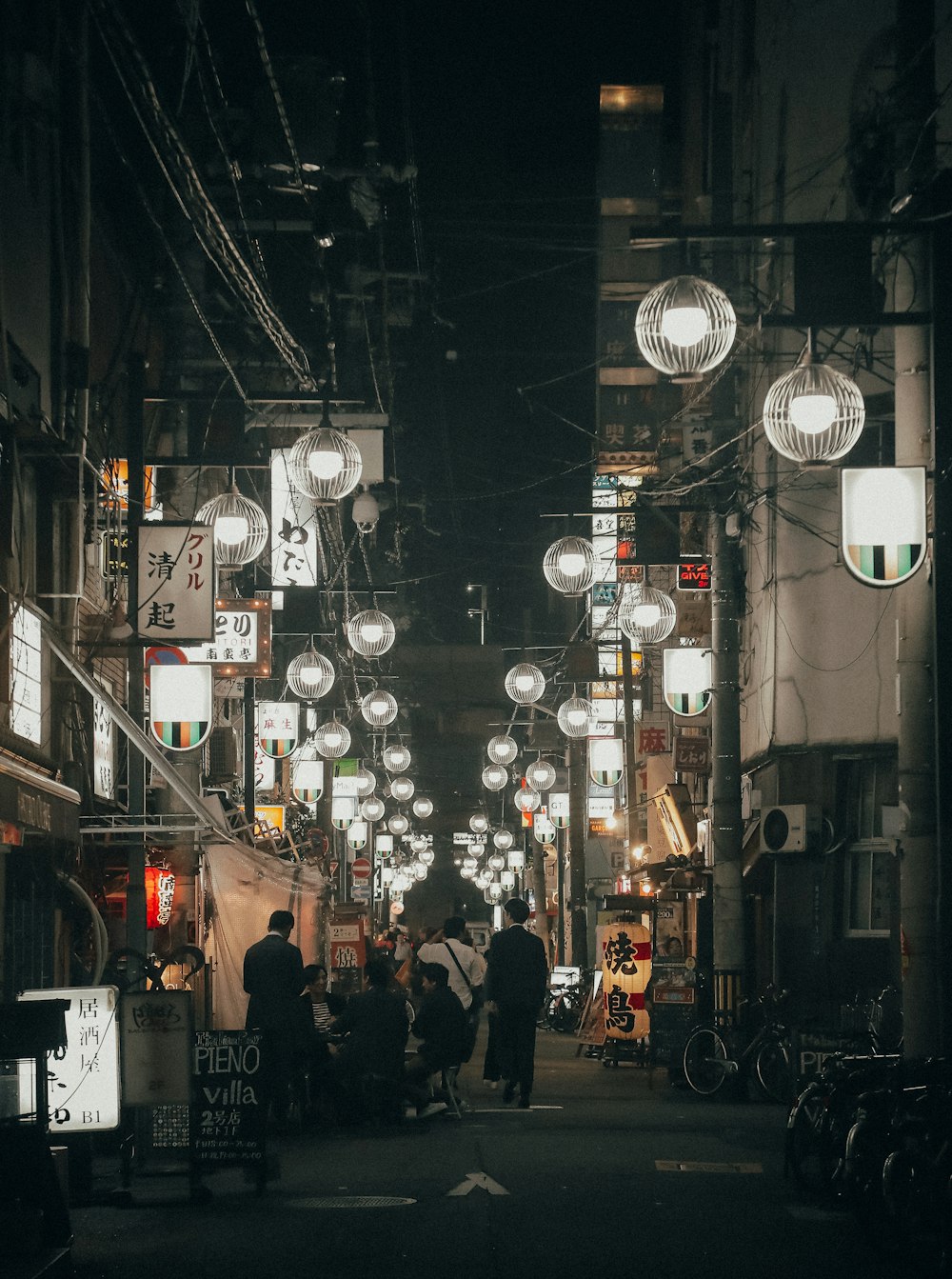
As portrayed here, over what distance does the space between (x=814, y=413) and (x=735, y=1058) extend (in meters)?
11.5

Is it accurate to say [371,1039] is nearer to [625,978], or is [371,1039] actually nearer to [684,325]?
[684,325]

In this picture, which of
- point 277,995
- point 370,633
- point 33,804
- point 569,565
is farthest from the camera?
point 370,633

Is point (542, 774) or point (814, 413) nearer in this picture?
point (814, 413)

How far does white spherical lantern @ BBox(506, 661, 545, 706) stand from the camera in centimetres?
3216

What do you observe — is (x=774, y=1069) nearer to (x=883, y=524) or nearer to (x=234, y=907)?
(x=883, y=524)

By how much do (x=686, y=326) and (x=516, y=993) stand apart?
30.9 feet

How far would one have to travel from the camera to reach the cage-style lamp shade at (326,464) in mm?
14656

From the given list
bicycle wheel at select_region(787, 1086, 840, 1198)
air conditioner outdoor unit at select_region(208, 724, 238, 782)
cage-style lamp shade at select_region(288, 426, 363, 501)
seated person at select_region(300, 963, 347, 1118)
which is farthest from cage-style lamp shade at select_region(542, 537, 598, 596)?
bicycle wheel at select_region(787, 1086, 840, 1198)

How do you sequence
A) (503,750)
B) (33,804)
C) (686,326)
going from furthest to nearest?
(503,750) → (33,804) → (686,326)

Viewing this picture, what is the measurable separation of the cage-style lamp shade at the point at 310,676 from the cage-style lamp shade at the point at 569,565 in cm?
386

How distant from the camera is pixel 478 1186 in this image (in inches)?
460

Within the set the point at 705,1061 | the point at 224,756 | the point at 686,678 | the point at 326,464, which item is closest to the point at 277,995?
the point at 326,464

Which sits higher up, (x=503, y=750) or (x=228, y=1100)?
(x=503, y=750)

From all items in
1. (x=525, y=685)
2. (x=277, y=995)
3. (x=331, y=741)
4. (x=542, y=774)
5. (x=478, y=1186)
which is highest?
(x=525, y=685)
